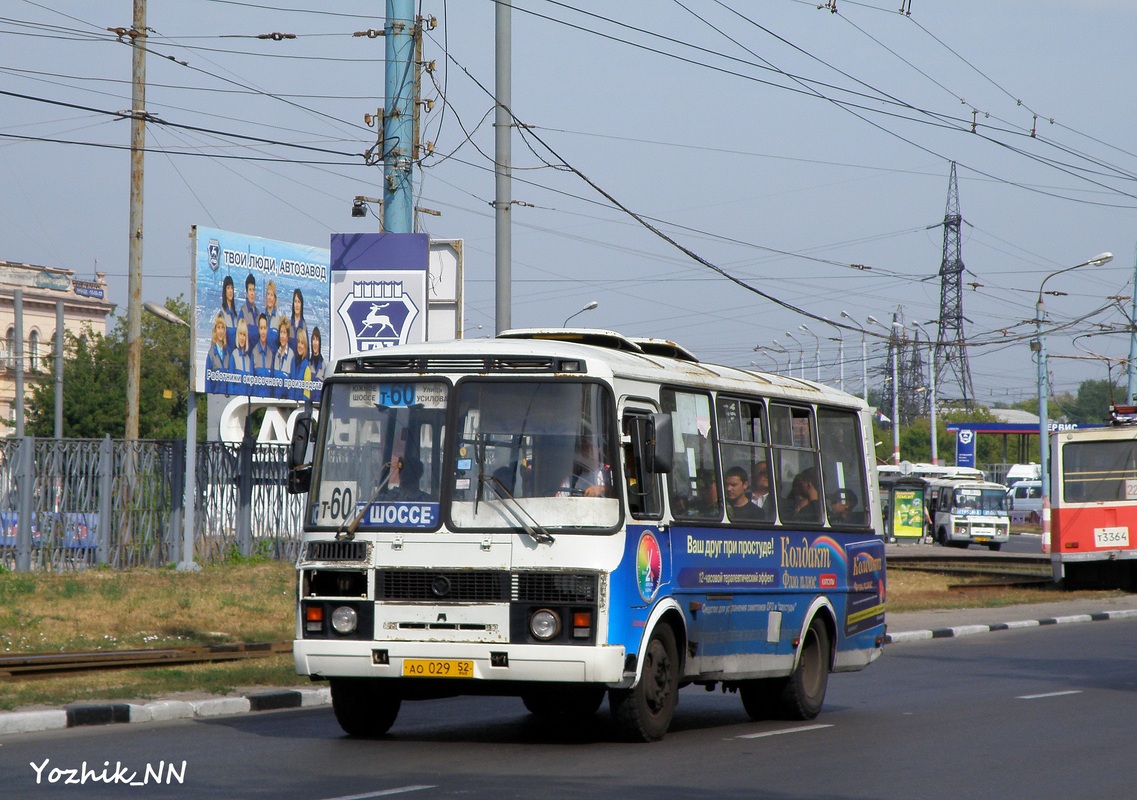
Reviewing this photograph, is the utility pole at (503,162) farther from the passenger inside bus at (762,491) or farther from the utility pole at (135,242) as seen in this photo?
the utility pole at (135,242)

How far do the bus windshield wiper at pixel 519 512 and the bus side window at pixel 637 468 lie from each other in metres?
0.64

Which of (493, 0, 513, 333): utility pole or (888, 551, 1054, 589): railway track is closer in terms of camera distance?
(493, 0, 513, 333): utility pole

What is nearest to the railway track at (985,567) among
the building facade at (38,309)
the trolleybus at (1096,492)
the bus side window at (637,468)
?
the trolleybus at (1096,492)

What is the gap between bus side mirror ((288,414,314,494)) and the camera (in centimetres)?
1000

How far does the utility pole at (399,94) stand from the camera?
19844 millimetres

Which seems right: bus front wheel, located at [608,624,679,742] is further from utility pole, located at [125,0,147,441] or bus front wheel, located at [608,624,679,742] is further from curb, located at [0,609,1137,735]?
utility pole, located at [125,0,147,441]

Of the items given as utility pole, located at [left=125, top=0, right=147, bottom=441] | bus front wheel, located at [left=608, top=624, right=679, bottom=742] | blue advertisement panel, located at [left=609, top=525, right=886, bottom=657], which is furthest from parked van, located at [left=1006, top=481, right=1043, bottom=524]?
bus front wheel, located at [left=608, top=624, right=679, bottom=742]

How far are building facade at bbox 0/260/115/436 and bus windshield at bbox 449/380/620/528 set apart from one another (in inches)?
2773

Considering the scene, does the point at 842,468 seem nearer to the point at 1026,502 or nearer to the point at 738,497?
the point at 738,497

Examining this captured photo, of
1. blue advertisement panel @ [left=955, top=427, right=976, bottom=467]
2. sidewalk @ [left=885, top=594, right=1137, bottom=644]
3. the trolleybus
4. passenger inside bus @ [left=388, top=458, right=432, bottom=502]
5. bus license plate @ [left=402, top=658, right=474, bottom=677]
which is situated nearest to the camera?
bus license plate @ [left=402, top=658, right=474, bottom=677]

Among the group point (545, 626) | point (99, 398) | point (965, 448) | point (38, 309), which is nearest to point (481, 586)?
point (545, 626)

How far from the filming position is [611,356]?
1041cm

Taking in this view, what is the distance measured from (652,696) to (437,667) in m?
1.57

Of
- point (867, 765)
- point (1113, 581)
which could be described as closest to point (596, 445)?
point (867, 765)
